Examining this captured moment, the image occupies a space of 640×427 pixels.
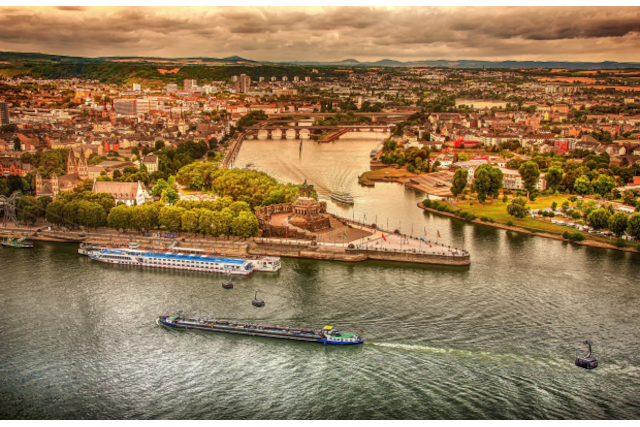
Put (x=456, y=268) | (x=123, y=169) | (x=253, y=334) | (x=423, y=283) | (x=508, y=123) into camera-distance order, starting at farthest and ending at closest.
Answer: (x=508, y=123)
(x=123, y=169)
(x=456, y=268)
(x=423, y=283)
(x=253, y=334)

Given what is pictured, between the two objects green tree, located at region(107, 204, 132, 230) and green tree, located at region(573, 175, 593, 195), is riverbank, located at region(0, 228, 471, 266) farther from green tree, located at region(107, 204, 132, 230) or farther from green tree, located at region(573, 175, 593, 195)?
green tree, located at region(573, 175, 593, 195)

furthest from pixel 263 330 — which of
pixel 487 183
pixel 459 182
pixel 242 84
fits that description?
pixel 242 84

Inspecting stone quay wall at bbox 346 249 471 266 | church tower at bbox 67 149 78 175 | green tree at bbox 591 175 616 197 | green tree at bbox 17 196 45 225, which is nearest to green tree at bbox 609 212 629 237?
stone quay wall at bbox 346 249 471 266

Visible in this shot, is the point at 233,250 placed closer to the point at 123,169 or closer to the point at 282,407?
the point at 282,407

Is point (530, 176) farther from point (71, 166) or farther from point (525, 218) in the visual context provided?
point (71, 166)

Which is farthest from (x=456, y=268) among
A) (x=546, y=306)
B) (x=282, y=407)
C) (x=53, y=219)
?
(x=53, y=219)

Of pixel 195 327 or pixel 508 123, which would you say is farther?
pixel 508 123
